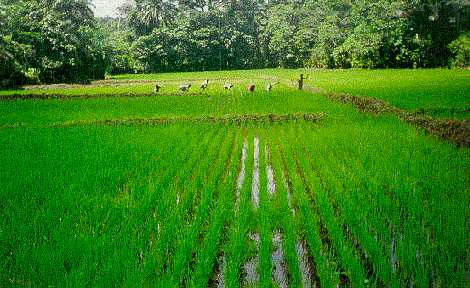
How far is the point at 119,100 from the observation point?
44.3 feet

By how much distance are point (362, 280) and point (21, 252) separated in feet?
7.02

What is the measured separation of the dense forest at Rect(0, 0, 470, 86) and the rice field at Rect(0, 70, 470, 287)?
1426 cm

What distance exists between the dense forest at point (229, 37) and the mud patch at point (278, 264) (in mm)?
17377

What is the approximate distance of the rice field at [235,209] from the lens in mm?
2629

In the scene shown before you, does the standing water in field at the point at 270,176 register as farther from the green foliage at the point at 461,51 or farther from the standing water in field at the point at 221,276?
the green foliage at the point at 461,51

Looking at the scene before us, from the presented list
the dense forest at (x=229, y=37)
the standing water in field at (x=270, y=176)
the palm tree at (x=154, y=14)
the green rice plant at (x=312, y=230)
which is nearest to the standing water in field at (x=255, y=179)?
the standing water in field at (x=270, y=176)

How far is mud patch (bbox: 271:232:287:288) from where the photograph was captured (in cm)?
265

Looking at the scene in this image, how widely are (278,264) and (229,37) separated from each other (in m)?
34.8

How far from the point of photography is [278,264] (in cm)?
289

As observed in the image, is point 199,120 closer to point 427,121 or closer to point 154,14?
point 427,121

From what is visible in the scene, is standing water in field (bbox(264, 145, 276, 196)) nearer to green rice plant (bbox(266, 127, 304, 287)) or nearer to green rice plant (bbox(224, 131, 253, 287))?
green rice plant (bbox(266, 127, 304, 287))

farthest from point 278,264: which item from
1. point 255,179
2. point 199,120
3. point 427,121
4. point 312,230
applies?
point 199,120

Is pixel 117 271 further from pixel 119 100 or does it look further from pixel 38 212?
pixel 119 100

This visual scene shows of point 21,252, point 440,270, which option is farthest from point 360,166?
point 21,252
